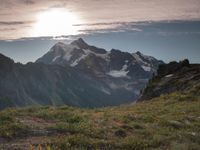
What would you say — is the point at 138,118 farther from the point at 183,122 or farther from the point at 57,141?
the point at 57,141

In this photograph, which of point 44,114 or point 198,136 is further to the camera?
point 44,114

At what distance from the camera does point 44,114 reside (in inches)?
984

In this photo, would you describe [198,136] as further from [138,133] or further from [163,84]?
[163,84]

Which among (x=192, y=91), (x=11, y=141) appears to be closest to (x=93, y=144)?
(x=11, y=141)

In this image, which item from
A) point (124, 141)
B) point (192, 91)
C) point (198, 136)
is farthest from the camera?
point (192, 91)

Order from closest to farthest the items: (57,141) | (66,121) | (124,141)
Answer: (57,141)
(124,141)
(66,121)

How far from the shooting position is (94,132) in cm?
2075

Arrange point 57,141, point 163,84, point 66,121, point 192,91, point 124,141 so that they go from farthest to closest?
point 163,84 < point 192,91 < point 66,121 < point 124,141 < point 57,141

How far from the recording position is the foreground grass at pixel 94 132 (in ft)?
60.0

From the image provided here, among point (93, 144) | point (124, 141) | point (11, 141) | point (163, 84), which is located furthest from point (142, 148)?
point (163, 84)

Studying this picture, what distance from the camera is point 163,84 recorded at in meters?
69.2

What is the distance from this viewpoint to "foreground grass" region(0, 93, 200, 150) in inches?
720

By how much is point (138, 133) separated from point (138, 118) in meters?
5.42

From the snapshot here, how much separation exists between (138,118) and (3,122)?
33.2 feet
